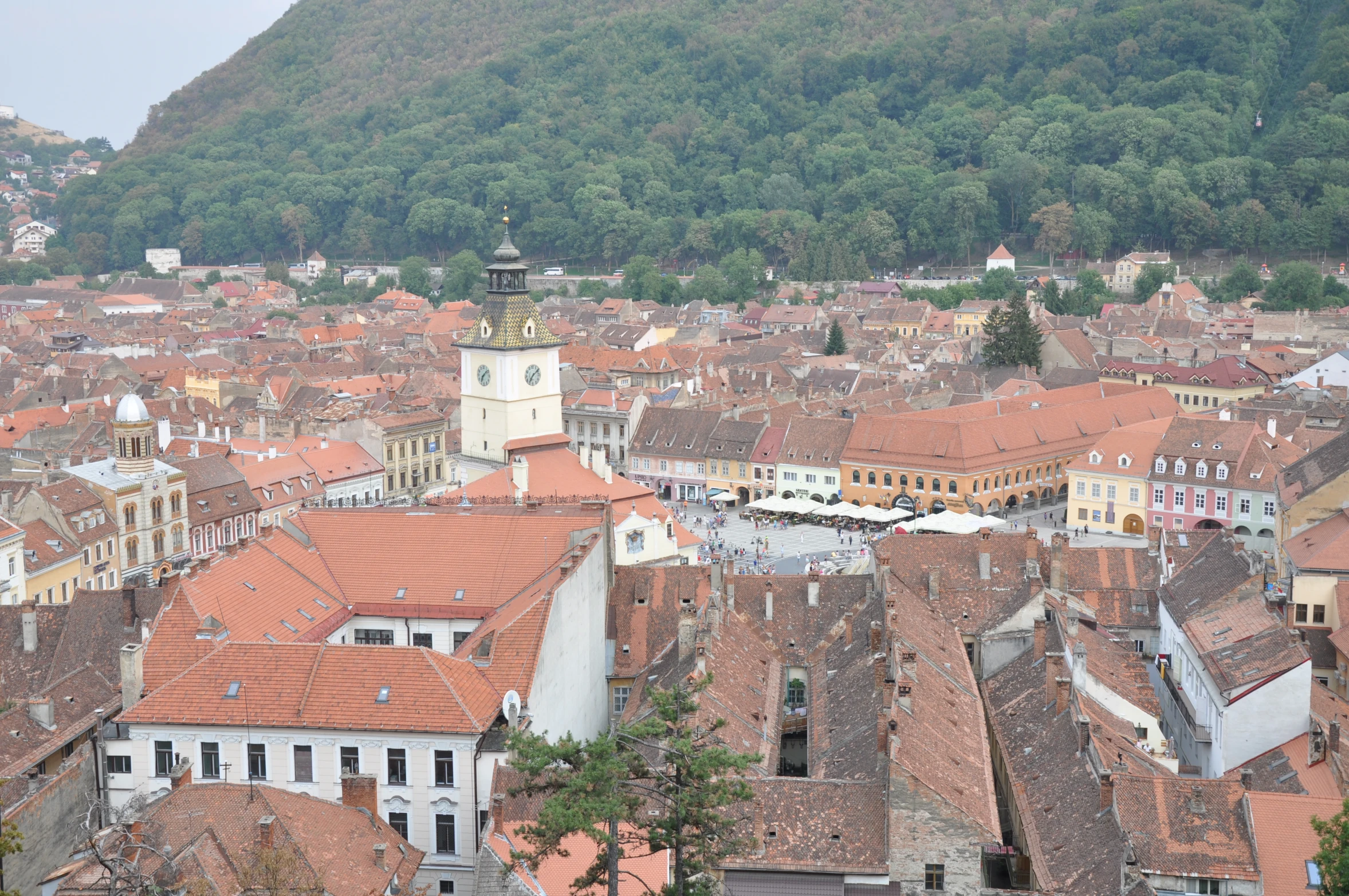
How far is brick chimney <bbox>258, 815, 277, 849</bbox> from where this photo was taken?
24.5m

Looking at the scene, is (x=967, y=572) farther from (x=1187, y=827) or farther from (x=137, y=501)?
(x=137, y=501)

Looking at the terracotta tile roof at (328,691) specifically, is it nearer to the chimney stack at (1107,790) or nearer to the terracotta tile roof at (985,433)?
the chimney stack at (1107,790)

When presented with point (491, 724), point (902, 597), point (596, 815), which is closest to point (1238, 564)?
point (902, 597)

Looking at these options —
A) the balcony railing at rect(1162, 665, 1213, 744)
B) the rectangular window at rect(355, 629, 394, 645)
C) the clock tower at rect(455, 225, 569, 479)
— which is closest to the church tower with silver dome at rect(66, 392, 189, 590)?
the clock tower at rect(455, 225, 569, 479)

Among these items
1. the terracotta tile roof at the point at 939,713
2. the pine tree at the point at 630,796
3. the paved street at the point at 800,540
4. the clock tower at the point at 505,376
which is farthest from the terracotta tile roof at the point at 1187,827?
the clock tower at the point at 505,376

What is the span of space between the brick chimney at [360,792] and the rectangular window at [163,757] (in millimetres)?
4193

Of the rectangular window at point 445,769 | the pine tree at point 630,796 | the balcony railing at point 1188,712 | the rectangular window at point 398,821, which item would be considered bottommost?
the balcony railing at point 1188,712

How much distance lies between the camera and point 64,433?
265 feet

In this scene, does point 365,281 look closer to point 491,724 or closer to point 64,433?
point 64,433

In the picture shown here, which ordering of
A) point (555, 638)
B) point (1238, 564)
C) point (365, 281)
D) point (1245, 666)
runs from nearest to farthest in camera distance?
point (555, 638)
point (1245, 666)
point (1238, 564)
point (365, 281)

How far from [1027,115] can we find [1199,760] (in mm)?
147905

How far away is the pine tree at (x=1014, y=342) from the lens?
10312 centimetres

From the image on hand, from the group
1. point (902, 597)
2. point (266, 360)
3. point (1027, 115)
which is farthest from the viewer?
point (1027, 115)

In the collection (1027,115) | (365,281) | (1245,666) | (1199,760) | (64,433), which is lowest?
(1199,760)
